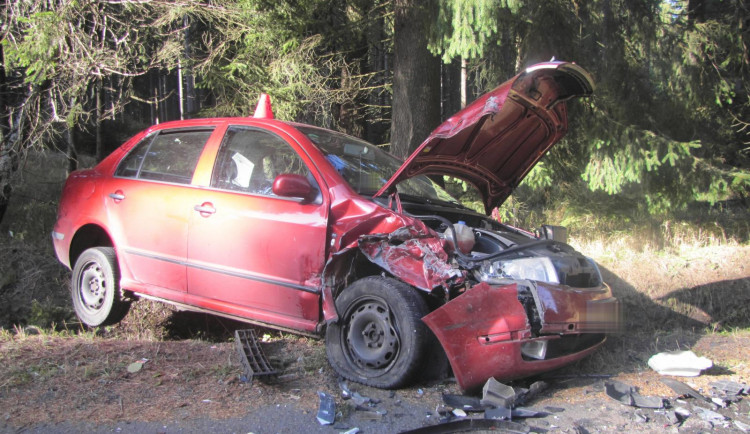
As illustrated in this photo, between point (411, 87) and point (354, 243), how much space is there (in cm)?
435

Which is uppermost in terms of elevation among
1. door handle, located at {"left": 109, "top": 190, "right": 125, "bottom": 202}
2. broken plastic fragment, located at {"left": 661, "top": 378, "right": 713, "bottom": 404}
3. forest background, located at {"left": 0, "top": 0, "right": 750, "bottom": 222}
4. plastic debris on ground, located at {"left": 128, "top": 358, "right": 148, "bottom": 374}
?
forest background, located at {"left": 0, "top": 0, "right": 750, "bottom": 222}

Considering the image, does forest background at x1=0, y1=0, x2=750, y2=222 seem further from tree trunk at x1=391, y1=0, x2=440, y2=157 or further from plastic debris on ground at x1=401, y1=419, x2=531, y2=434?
plastic debris on ground at x1=401, y1=419, x2=531, y2=434

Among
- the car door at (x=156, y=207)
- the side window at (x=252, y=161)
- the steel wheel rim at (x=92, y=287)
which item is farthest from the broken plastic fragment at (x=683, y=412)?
the steel wheel rim at (x=92, y=287)

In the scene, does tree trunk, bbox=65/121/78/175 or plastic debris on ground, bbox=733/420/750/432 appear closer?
plastic debris on ground, bbox=733/420/750/432

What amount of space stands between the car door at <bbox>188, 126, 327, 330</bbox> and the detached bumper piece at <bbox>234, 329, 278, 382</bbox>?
8.0 inches

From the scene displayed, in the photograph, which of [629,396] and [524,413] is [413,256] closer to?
[524,413]

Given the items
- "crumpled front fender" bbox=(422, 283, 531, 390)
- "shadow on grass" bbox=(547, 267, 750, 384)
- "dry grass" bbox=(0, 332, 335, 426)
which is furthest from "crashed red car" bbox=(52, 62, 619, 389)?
"shadow on grass" bbox=(547, 267, 750, 384)

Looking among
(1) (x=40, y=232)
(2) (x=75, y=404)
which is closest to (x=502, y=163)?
(2) (x=75, y=404)

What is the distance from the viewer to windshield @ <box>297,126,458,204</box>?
4.14m

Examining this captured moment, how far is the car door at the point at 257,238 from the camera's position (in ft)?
12.6

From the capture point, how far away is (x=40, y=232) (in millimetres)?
8180

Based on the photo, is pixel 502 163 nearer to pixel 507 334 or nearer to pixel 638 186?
pixel 507 334

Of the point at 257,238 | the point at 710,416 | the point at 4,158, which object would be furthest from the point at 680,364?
the point at 4,158

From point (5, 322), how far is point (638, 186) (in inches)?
323
